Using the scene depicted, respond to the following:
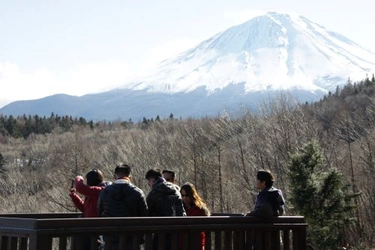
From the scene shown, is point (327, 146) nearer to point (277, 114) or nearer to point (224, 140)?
point (277, 114)

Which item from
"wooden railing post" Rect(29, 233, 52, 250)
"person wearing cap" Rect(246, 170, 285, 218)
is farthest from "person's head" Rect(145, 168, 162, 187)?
"wooden railing post" Rect(29, 233, 52, 250)

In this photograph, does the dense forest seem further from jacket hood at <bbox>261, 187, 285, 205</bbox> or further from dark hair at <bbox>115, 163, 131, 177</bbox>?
dark hair at <bbox>115, 163, 131, 177</bbox>

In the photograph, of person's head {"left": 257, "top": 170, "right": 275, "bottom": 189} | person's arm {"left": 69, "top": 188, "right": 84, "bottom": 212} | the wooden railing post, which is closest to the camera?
the wooden railing post

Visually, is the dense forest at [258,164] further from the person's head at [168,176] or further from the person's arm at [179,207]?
the person's arm at [179,207]

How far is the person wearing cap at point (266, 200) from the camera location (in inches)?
297

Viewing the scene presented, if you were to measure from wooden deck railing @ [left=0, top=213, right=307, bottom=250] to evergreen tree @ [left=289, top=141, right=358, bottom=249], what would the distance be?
18.1m

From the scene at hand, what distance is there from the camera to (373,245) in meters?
34.7

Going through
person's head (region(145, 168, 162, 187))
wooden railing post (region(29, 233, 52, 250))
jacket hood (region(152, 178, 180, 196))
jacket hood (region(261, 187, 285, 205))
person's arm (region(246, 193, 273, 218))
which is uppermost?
person's head (region(145, 168, 162, 187))

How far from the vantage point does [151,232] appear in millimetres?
6621

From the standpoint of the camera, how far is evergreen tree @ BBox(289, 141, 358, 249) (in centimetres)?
2602

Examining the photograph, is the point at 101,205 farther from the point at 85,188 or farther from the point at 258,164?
the point at 258,164

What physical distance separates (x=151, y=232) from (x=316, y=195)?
66.9 feet

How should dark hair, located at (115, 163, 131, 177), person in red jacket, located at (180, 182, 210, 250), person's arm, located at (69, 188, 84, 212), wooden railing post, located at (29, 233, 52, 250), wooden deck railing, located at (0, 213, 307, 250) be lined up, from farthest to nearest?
person's arm, located at (69, 188, 84, 212) → person in red jacket, located at (180, 182, 210, 250) → dark hair, located at (115, 163, 131, 177) → wooden deck railing, located at (0, 213, 307, 250) → wooden railing post, located at (29, 233, 52, 250)

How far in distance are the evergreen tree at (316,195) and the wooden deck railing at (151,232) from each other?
59.5 feet
